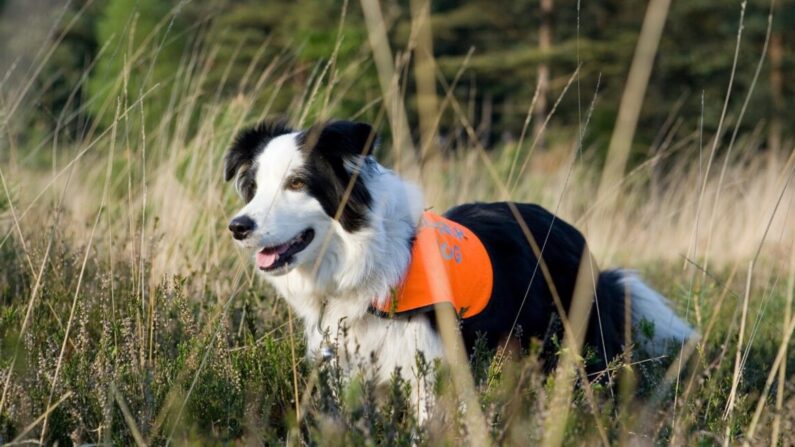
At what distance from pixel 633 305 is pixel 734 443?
169 cm

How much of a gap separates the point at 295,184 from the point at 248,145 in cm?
42

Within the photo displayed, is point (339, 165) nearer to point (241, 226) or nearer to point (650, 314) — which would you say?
point (241, 226)

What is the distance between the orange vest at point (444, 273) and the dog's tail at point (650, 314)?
0.87 m

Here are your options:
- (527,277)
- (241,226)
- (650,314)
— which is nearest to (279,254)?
(241,226)

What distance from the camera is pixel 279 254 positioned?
3.10 m

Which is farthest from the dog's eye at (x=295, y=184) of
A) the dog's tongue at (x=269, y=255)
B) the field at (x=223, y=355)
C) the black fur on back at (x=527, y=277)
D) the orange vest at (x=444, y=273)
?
the black fur on back at (x=527, y=277)

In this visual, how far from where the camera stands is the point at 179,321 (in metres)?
3.20

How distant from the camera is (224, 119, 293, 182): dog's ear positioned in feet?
11.6

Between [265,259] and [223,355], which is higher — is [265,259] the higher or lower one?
the higher one

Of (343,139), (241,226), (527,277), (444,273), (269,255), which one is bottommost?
(527,277)

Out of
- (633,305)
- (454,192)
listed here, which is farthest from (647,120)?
(633,305)

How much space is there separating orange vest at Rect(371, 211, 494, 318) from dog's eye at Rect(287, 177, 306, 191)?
0.50m

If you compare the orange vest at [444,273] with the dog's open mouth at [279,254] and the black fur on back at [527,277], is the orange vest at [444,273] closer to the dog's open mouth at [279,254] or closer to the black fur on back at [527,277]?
the black fur on back at [527,277]

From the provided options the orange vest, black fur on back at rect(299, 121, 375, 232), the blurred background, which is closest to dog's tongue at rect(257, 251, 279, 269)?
black fur on back at rect(299, 121, 375, 232)
